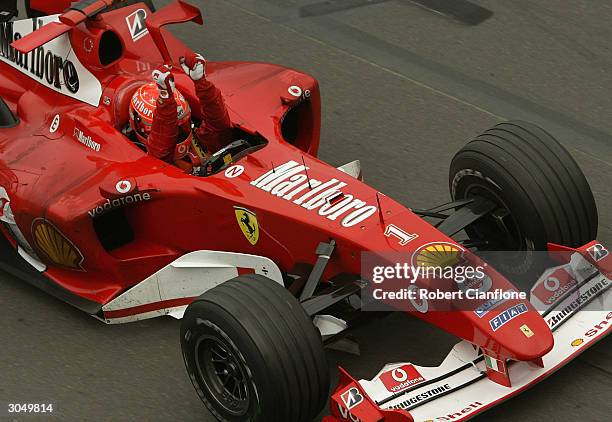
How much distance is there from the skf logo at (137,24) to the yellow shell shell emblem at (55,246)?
1534mm

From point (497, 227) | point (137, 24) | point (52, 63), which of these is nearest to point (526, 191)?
point (497, 227)

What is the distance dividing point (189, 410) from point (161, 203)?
3.98 feet

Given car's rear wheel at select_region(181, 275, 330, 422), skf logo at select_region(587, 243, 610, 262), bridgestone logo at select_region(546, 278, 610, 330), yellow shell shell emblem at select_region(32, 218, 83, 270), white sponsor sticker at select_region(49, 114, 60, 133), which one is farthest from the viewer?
white sponsor sticker at select_region(49, 114, 60, 133)

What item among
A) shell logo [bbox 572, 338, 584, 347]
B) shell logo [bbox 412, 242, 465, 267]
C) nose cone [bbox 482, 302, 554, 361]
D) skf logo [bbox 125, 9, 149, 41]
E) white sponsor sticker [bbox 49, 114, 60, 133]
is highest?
skf logo [bbox 125, 9, 149, 41]

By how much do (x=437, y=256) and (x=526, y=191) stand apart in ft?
2.69

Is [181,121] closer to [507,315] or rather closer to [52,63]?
[52,63]

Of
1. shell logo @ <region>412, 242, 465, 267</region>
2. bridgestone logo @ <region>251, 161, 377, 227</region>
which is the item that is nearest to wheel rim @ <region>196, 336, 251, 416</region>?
bridgestone logo @ <region>251, 161, 377, 227</region>

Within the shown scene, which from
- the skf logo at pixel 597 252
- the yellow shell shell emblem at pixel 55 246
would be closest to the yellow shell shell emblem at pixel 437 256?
the skf logo at pixel 597 252

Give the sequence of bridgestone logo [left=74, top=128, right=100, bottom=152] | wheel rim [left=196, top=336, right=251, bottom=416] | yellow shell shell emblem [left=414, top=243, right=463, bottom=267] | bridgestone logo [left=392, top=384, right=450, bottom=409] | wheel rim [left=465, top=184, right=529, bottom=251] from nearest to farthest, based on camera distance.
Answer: bridgestone logo [left=392, top=384, right=450, bottom=409], wheel rim [left=196, top=336, right=251, bottom=416], yellow shell shell emblem [left=414, top=243, right=463, bottom=267], wheel rim [left=465, top=184, right=529, bottom=251], bridgestone logo [left=74, top=128, right=100, bottom=152]

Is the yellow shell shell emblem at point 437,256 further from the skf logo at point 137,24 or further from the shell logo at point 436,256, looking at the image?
the skf logo at point 137,24

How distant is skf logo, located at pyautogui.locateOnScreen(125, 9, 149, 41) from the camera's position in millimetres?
8688

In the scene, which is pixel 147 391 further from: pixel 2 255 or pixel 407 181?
pixel 407 181

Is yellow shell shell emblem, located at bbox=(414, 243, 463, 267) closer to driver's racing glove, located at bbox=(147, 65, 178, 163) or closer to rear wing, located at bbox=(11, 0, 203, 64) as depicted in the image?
driver's racing glove, located at bbox=(147, 65, 178, 163)

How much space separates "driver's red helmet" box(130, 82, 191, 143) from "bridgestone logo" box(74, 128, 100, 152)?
256 mm
